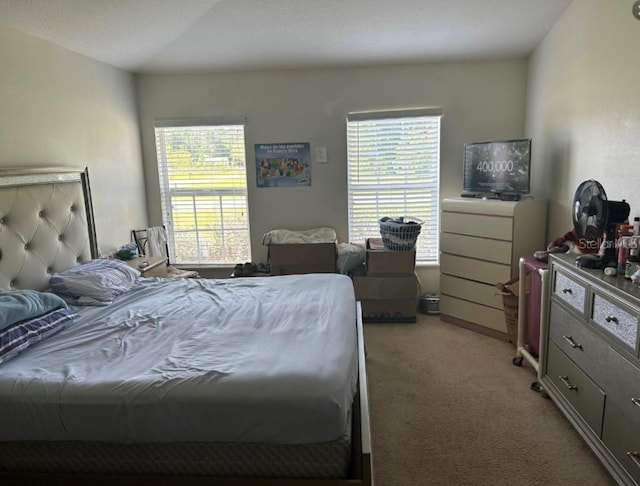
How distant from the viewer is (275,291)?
2.63m

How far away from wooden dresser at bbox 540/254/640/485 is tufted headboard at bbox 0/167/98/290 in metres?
2.92

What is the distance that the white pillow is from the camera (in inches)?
97.4

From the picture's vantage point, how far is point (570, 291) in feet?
7.18

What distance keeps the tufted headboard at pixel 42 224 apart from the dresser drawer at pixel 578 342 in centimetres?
292

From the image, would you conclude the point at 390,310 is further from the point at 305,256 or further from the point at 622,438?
the point at 622,438

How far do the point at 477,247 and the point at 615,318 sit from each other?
1.68 metres

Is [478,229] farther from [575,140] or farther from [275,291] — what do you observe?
[275,291]

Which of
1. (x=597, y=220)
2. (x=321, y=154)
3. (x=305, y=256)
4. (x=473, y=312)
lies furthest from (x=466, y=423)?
(x=321, y=154)

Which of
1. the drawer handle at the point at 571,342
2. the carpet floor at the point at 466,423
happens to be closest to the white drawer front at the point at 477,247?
the carpet floor at the point at 466,423

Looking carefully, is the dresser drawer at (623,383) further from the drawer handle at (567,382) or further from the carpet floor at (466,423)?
the carpet floor at (466,423)

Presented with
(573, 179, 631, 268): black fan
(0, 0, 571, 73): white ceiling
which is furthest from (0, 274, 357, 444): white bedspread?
(0, 0, 571, 73): white ceiling

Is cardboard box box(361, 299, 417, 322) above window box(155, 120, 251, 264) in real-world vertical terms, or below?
below

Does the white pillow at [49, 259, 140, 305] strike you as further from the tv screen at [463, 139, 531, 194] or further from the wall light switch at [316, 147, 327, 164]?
the tv screen at [463, 139, 531, 194]

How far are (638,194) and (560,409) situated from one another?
4.05ft
